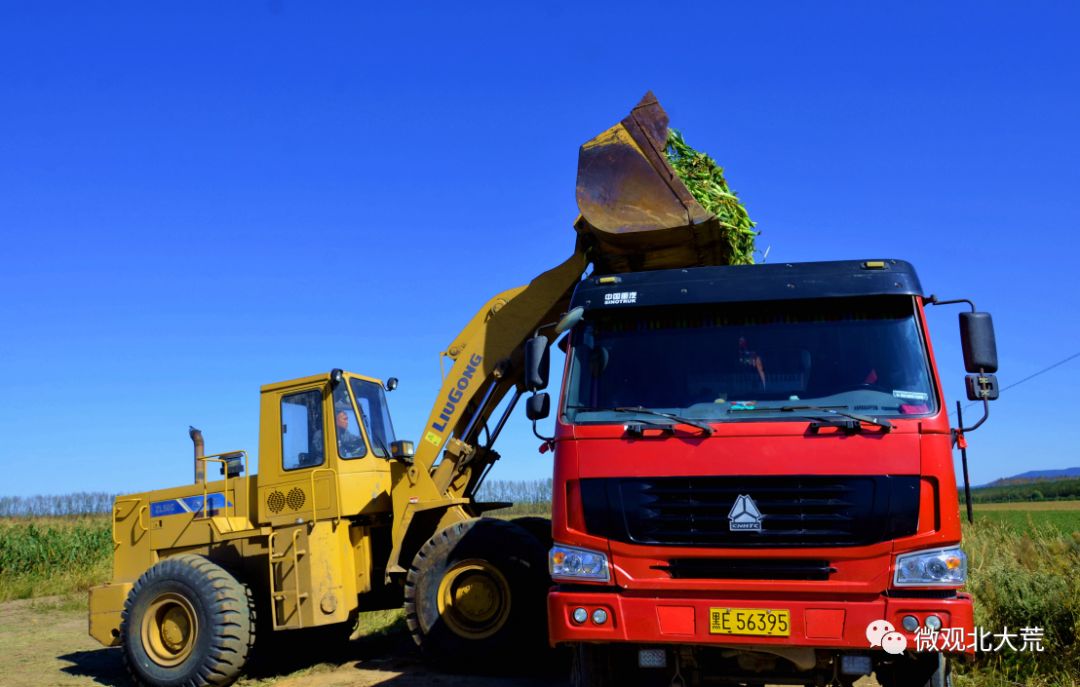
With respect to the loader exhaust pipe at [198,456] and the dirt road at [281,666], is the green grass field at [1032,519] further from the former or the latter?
the loader exhaust pipe at [198,456]

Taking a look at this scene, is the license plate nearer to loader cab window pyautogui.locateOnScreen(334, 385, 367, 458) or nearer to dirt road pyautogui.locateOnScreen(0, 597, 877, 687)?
dirt road pyautogui.locateOnScreen(0, 597, 877, 687)

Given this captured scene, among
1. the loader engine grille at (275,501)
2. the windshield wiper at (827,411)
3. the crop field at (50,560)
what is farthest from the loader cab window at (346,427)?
the crop field at (50,560)

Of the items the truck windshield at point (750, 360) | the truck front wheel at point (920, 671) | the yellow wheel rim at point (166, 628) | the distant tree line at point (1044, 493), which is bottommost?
the distant tree line at point (1044, 493)

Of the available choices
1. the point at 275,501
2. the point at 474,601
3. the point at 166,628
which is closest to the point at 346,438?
the point at 275,501

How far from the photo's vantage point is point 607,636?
5.69 m

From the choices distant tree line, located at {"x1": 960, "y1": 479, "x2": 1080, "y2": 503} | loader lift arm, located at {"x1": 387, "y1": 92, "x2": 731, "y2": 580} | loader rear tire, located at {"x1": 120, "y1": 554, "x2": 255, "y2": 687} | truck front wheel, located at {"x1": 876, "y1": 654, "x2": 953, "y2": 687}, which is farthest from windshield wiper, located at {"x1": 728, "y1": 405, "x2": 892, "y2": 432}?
distant tree line, located at {"x1": 960, "y1": 479, "x2": 1080, "y2": 503}

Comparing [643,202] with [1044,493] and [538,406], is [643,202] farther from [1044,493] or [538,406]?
[1044,493]

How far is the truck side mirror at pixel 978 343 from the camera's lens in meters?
6.17

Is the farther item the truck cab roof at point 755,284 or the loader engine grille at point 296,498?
the loader engine grille at point 296,498

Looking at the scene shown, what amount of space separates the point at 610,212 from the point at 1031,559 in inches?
228

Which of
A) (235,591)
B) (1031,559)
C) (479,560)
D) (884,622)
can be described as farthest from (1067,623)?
(235,591)

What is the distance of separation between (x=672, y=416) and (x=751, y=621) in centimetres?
130

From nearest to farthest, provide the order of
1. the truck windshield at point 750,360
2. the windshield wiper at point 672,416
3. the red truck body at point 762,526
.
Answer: the red truck body at point 762,526 → the windshield wiper at point 672,416 → the truck windshield at point 750,360

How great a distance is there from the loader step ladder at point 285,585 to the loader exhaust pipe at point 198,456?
5.49 feet
